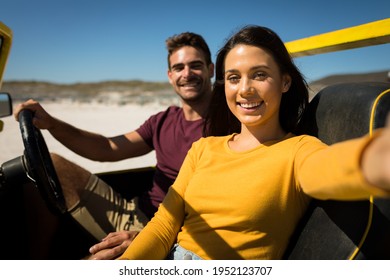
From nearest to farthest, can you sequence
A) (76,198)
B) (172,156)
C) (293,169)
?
(293,169) < (76,198) < (172,156)

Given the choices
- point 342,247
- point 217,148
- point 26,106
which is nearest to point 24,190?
point 26,106

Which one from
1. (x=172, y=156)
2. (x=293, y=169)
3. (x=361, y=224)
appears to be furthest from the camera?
(x=172, y=156)

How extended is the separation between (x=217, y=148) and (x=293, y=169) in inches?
15.2

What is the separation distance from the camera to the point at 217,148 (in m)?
1.56

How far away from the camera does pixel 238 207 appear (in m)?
1.30

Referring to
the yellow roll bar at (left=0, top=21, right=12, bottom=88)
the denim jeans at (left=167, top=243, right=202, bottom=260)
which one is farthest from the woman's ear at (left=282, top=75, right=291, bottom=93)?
the yellow roll bar at (left=0, top=21, right=12, bottom=88)

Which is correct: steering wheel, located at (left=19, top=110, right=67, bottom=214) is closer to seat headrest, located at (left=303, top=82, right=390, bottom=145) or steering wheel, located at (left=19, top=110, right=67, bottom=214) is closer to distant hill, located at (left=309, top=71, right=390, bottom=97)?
seat headrest, located at (left=303, top=82, right=390, bottom=145)

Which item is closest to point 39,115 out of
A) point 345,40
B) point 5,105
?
point 5,105

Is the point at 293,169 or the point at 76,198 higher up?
the point at 293,169

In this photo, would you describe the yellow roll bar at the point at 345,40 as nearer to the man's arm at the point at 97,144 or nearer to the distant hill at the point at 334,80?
the distant hill at the point at 334,80

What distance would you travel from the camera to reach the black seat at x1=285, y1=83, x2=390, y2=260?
3.39 ft

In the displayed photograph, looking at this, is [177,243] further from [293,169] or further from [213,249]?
[293,169]

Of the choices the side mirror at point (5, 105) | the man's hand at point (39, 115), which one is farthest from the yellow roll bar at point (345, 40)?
the side mirror at point (5, 105)

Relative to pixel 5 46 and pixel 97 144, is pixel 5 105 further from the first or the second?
pixel 97 144
